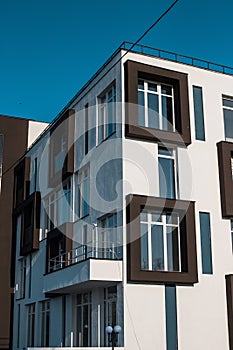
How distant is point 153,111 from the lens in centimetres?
1973

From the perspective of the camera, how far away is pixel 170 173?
1950 cm

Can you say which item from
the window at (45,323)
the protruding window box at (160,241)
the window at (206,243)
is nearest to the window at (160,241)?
the protruding window box at (160,241)

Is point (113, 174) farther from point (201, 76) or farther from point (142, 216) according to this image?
point (201, 76)

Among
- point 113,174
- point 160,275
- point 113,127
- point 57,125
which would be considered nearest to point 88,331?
point 160,275

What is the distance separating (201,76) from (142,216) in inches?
261

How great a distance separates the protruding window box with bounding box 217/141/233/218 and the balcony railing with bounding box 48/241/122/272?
4.49m

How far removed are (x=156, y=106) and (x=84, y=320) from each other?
8.70 meters

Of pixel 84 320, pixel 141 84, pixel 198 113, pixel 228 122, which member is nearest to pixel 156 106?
pixel 141 84

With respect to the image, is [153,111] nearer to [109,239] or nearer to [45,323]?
[109,239]

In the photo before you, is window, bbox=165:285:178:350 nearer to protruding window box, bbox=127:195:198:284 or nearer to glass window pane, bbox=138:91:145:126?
protruding window box, bbox=127:195:198:284

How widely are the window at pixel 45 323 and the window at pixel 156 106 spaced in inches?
399

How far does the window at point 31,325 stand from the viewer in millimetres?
25686

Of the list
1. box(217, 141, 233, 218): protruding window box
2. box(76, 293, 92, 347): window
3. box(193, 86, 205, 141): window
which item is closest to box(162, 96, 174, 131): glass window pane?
box(193, 86, 205, 141): window

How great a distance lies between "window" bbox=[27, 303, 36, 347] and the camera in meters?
25.7
